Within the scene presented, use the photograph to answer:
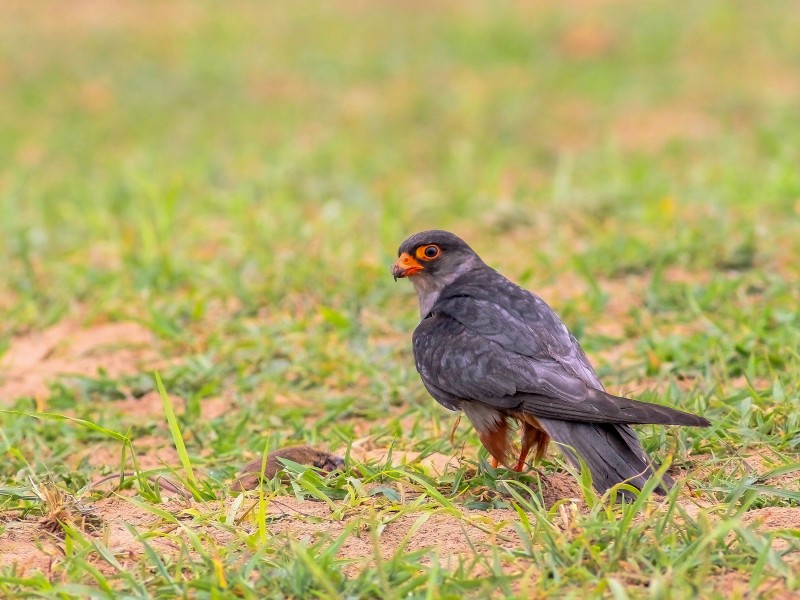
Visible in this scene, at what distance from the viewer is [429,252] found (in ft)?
17.7

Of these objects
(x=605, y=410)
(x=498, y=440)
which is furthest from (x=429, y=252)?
(x=605, y=410)

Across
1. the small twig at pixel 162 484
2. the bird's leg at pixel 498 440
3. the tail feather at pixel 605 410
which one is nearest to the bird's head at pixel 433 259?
the bird's leg at pixel 498 440

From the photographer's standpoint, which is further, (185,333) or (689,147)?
(689,147)

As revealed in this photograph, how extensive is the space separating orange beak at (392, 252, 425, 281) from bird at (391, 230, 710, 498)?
0.21 m

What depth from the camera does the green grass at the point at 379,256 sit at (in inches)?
140

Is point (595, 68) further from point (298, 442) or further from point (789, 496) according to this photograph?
point (789, 496)

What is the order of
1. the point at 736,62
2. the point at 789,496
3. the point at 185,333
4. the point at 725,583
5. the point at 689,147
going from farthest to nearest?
the point at 736,62 → the point at 689,147 → the point at 185,333 → the point at 789,496 → the point at 725,583

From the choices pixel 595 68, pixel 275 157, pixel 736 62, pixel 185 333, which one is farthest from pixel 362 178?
pixel 736 62

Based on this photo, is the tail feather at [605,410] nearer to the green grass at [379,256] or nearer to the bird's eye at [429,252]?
the green grass at [379,256]

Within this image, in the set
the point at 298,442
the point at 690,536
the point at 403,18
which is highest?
the point at 403,18

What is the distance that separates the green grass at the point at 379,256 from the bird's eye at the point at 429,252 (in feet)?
2.39

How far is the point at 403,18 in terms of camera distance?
15359mm

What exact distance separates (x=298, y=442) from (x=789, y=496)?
7.27ft

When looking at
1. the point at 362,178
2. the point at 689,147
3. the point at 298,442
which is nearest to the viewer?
the point at 298,442
